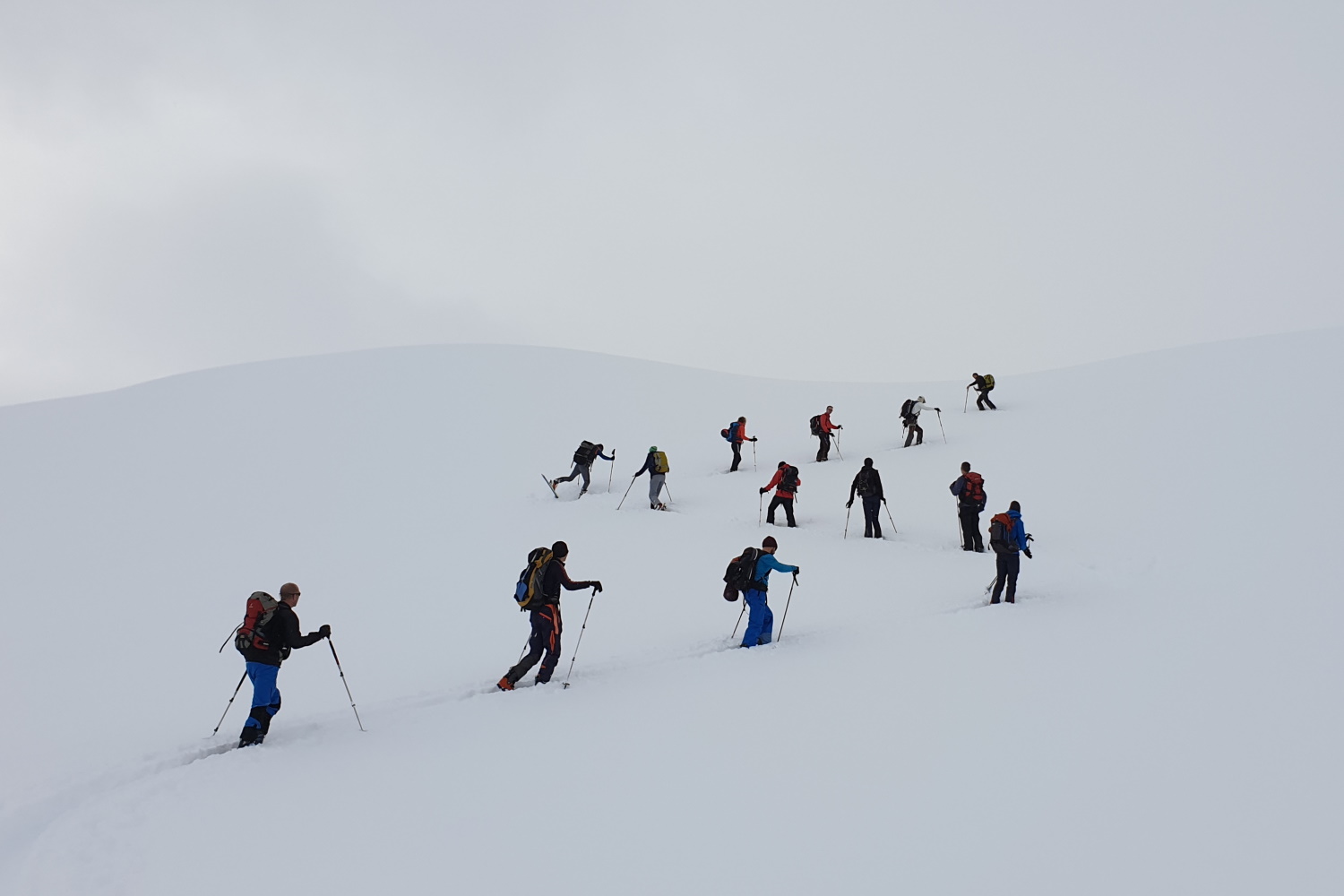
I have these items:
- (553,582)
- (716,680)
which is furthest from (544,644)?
(716,680)

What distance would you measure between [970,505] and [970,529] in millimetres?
455

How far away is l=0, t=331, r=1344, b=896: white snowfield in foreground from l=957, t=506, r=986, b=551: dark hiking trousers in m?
0.49

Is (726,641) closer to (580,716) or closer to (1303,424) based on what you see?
(580,716)

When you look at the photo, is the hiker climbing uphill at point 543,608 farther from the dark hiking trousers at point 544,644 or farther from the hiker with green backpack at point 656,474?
the hiker with green backpack at point 656,474

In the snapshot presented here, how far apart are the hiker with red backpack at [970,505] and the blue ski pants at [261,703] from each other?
10736mm

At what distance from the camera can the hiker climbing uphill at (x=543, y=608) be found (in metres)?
7.88

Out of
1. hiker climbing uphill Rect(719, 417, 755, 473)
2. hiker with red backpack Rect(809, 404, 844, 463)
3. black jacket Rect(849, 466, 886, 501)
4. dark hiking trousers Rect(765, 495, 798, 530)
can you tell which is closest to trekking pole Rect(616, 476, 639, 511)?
hiker climbing uphill Rect(719, 417, 755, 473)

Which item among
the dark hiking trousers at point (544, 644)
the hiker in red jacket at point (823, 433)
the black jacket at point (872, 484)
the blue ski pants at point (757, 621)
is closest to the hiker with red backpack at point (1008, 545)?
the blue ski pants at point (757, 621)

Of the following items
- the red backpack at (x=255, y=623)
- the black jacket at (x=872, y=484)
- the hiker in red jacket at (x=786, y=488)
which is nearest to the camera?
the red backpack at (x=255, y=623)

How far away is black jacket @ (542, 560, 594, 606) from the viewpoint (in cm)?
796

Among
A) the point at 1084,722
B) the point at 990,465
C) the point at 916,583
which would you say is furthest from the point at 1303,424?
the point at 1084,722

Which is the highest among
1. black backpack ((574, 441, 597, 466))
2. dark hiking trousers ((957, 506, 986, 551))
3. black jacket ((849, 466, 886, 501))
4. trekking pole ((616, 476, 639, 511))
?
black backpack ((574, 441, 597, 466))

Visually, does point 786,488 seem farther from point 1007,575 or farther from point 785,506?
point 1007,575

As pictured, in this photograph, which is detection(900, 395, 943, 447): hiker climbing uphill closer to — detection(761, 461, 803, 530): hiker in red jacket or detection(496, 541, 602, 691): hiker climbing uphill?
detection(761, 461, 803, 530): hiker in red jacket
